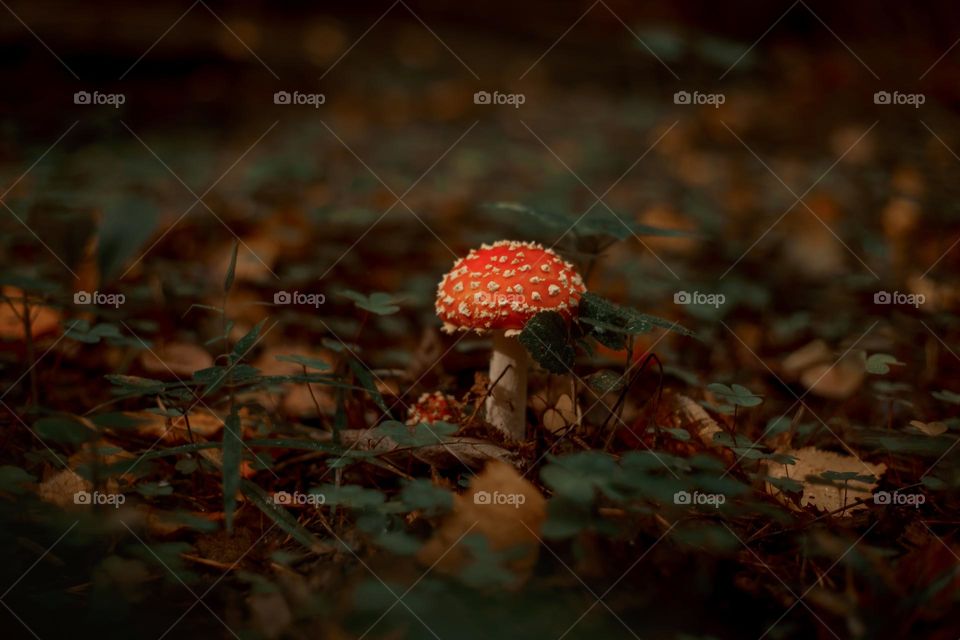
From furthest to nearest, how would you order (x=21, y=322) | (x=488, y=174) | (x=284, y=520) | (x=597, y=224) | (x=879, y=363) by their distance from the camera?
(x=488, y=174) → (x=21, y=322) → (x=597, y=224) → (x=879, y=363) → (x=284, y=520)

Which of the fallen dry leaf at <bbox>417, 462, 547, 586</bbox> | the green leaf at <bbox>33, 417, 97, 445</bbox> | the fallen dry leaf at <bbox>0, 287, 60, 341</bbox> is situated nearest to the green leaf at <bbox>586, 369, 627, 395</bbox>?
the fallen dry leaf at <bbox>417, 462, 547, 586</bbox>

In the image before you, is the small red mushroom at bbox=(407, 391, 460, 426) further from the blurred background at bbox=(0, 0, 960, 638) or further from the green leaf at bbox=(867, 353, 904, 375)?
the green leaf at bbox=(867, 353, 904, 375)

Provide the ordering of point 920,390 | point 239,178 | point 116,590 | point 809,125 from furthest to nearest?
point 809,125
point 239,178
point 920,390
point 116,590

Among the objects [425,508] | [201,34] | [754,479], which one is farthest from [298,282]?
[201,34]

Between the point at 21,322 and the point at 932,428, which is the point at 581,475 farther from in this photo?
the point at 21,322

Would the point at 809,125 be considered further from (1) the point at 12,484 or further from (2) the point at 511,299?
(1) the point at 12,484

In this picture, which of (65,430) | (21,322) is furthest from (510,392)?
(21,322)
